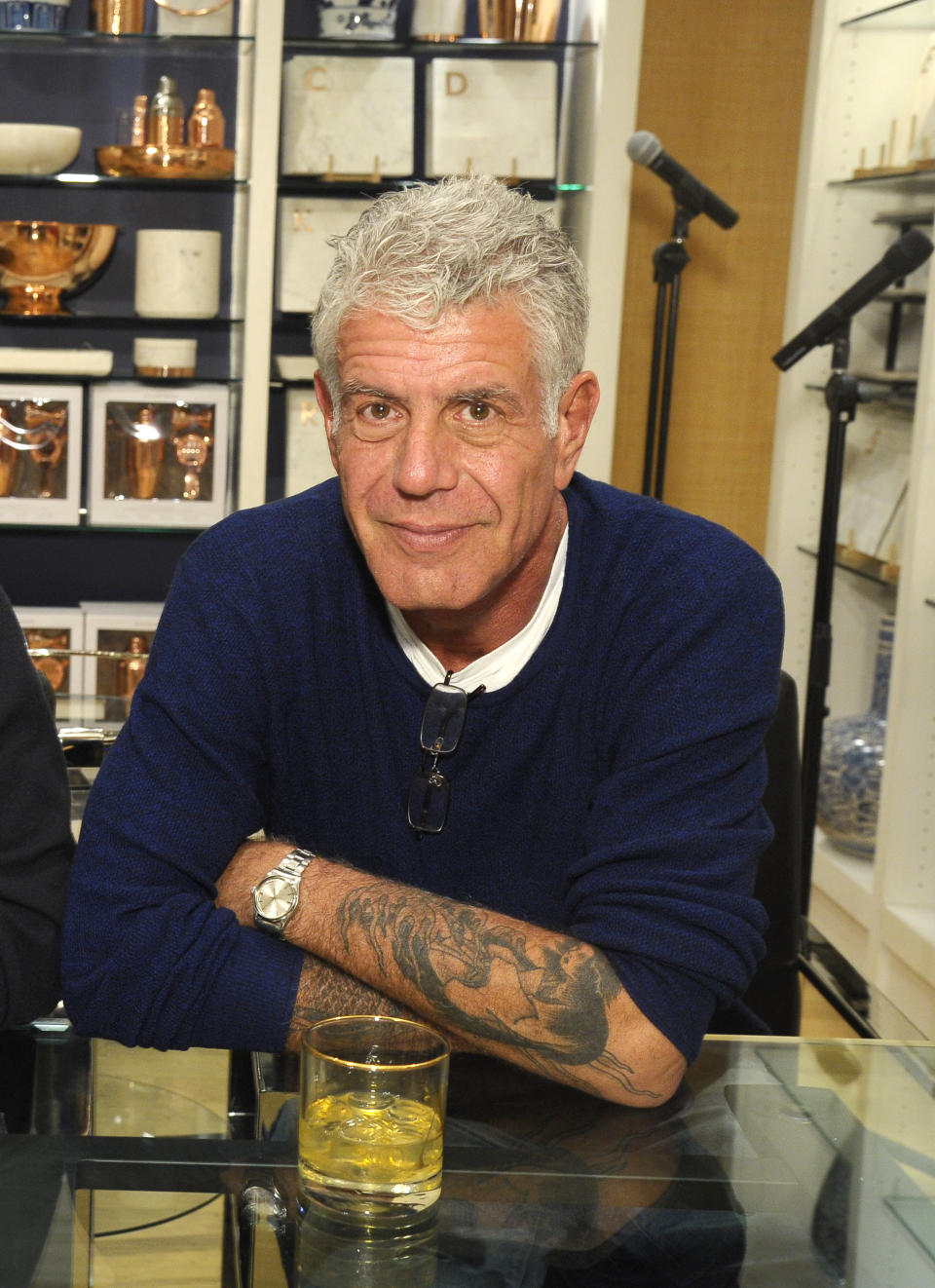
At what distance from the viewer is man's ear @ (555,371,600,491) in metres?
1.29

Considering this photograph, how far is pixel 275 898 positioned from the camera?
48.9 inches

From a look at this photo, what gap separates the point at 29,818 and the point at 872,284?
7.44ft

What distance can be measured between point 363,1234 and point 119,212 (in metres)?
3.40

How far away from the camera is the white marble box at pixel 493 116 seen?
357 centimetres

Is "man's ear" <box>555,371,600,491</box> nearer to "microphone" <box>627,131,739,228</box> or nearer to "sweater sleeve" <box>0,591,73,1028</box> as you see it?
"sweater sleeve" <box>0,591,73,1028</box>

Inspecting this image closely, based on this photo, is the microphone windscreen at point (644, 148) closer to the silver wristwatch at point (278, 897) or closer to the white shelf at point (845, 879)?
the white shelf at point (845, 879)

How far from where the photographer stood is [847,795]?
3.42 m

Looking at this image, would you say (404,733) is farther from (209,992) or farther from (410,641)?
(209,992)

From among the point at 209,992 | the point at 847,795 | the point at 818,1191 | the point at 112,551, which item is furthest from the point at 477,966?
the point at 112,551

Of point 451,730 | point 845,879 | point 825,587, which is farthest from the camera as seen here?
point 845,879

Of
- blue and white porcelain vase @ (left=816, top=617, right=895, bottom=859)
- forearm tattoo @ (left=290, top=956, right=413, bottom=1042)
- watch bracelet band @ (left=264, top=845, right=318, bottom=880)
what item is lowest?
blue and white porcelain vase @ (left=816, top=617, right=895, bottom=859)

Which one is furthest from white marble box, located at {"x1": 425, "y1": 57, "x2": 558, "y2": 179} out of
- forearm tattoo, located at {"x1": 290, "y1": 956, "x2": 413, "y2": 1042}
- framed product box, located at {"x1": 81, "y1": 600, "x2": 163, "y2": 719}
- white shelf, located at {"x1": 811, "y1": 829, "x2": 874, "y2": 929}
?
forearm tattoo, located at {"x1": 290, "y1": 956, "x2": 413, "y2": 1042}

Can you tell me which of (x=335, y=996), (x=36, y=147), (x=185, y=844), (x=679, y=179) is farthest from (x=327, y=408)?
(x=36, y=147)

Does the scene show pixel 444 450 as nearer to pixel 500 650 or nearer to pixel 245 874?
pixel 500 650
